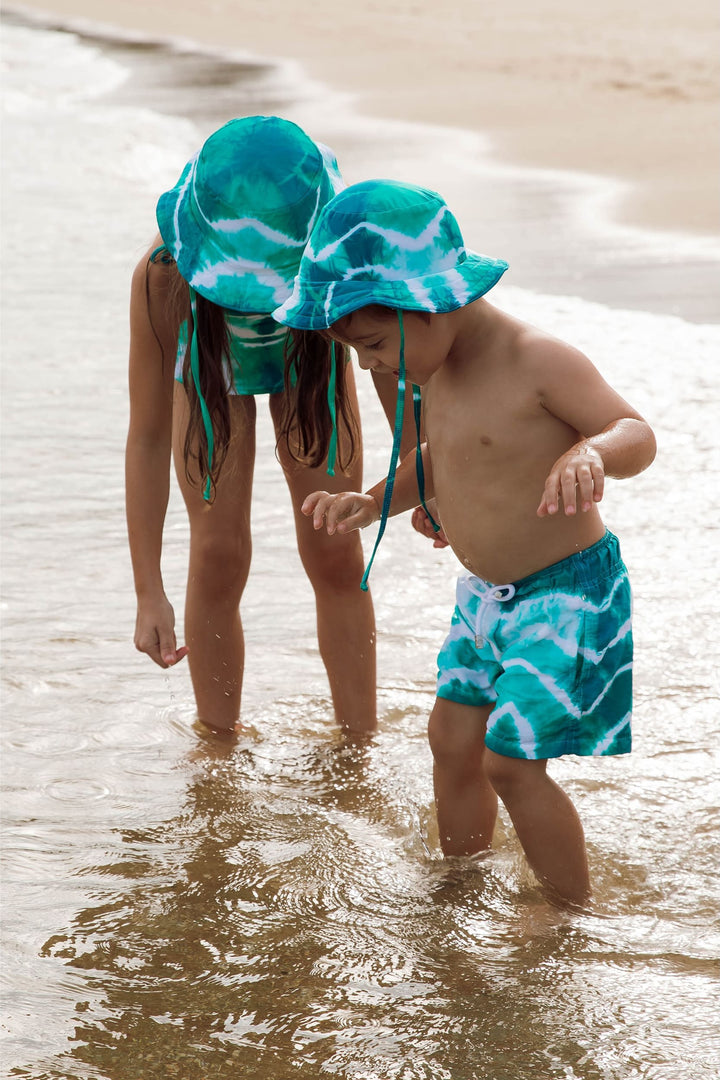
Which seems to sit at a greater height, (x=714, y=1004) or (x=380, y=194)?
(x=380, y=194)

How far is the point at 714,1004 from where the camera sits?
2.30 metres

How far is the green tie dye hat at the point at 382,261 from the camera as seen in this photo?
7.39 feet

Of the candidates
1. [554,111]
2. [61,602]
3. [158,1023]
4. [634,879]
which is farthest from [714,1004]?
[554,111]

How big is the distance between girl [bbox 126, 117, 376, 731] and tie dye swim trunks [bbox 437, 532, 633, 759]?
2.33 feet

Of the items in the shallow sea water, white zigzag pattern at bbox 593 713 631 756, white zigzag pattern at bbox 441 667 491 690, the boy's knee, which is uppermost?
white zigzag pattern at bbox 441 667 491 690

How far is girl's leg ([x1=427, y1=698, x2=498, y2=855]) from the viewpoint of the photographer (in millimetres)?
2627

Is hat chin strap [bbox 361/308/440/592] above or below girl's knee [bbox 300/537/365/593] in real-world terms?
above

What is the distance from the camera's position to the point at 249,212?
263cm

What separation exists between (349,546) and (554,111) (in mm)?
11460

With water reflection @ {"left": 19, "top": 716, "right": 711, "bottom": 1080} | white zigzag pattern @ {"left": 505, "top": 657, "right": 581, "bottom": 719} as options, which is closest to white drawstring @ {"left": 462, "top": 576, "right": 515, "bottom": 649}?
white zigzag pattern @ {"left": 505, "top": 657, "right": 581, "bottom": 719}

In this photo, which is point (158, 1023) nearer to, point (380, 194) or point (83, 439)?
point (380, 194)

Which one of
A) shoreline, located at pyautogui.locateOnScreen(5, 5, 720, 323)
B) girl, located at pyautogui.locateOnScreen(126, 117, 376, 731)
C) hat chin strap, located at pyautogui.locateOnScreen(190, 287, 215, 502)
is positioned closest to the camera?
girl, located at pyautogui.locateOnScreen(126, 117, 376, 731)

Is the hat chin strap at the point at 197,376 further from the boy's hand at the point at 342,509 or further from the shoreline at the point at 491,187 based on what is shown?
the shoreline at the point at 491,187

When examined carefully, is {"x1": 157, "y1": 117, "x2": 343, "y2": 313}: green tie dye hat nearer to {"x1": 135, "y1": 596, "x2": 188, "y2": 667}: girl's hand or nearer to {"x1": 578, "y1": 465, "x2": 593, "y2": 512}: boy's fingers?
{"x1": 135, "y1": 596, "x2": 188, "y2": 667}: girl's hand
